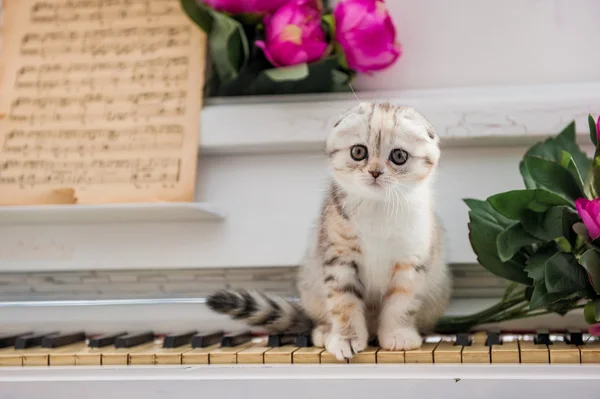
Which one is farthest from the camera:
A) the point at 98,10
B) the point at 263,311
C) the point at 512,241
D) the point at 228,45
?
the point at 98,10

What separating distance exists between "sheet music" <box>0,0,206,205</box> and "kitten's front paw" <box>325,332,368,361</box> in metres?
0.36

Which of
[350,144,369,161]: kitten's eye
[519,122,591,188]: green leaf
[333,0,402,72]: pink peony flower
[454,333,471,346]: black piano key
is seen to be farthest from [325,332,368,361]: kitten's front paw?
[333,0,402,72]: pink peony flower

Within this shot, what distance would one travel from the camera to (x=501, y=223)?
0.83 meters

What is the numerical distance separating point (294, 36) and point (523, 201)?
41 centimetres

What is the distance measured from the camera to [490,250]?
2.69ft

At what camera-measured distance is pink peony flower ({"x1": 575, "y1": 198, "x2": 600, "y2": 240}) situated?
0.68m

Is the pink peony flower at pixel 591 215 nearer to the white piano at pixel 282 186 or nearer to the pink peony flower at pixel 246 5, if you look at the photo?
the white piano at pixel 282 186

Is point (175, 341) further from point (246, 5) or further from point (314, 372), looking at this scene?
point (246, 5)

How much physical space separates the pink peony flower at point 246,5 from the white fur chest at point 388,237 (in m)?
0.37

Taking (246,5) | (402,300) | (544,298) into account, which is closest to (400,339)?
(402,300)

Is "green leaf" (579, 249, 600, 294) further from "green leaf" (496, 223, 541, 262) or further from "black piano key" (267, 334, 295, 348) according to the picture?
"black piano key" (267, 334, 295, 348)

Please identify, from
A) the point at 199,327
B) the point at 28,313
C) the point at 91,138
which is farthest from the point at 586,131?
the point at 28,313

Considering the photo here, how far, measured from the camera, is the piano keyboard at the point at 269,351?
65 cm

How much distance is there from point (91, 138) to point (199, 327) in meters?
0.35
